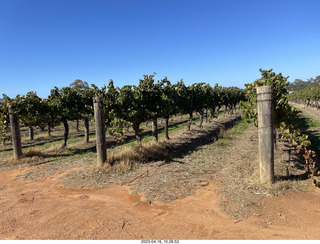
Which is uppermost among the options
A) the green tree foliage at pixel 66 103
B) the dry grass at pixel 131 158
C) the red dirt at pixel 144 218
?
the green tree foliage at pixel 66 103

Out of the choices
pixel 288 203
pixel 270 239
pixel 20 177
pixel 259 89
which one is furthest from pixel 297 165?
pixel 20 177

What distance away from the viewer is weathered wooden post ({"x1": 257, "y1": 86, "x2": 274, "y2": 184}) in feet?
19.1

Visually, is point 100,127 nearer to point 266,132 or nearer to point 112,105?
point 112,105

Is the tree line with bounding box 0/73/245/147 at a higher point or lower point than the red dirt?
higher

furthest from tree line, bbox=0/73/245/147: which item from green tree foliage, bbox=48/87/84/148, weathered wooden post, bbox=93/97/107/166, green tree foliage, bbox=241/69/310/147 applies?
green tree foliage, bbox=241/69/310/147

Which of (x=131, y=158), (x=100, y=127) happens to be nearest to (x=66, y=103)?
(x=100, y=127)

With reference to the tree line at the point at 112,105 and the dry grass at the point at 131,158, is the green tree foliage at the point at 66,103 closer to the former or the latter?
the tree line at the point at 112,105

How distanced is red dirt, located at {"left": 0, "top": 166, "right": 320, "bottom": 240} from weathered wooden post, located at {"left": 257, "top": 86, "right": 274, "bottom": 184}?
0.81 m

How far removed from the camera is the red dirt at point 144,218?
4.11 meters

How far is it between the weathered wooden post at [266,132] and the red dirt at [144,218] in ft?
2.65

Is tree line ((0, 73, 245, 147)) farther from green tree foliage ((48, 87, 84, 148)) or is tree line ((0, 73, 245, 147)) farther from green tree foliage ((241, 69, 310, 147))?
green tree foliage ((241, 69, 310, 147))

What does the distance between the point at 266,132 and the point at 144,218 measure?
4.23 m

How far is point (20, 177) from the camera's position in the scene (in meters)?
8.44

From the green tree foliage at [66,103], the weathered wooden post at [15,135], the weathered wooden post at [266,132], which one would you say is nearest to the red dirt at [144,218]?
the weathered wooden post at [266,132]
